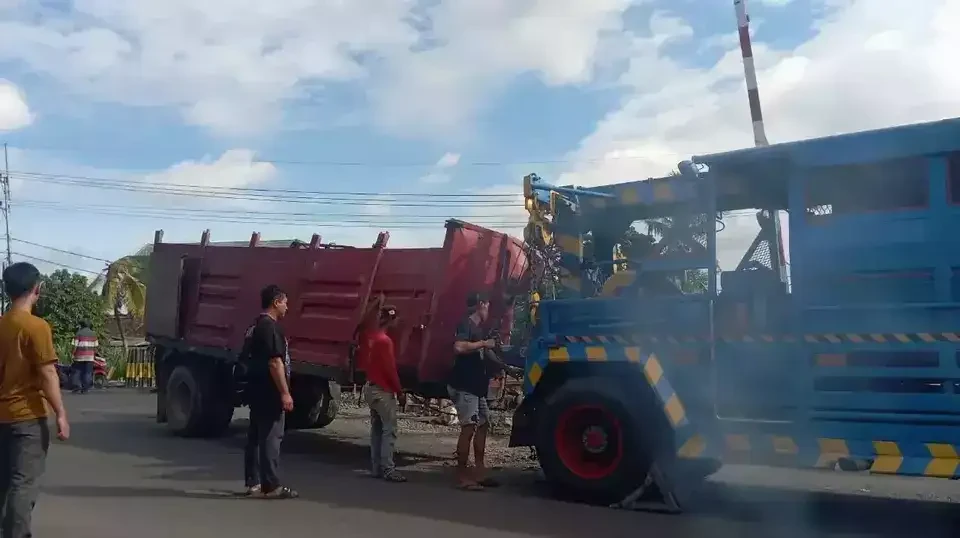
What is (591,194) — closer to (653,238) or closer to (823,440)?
(653,238)

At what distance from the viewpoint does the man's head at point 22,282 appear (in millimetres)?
4871

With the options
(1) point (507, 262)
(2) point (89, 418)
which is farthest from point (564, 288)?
(2) point (89, 418)

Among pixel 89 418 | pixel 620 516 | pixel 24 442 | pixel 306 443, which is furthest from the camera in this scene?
pixel 89 418

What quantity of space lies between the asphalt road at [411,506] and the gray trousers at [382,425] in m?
0.24

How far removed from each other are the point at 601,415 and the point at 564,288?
48.6 inches

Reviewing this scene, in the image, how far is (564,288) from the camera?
792 centimetres

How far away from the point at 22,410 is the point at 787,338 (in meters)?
5.05

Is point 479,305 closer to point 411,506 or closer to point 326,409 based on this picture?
point 411,506

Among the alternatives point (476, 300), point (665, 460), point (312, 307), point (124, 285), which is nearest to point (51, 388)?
point (476, 300)

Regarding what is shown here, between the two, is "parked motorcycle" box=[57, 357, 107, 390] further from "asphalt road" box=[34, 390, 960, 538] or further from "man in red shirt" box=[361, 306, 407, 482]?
"man in red shirt" box=[361, 306, 407, 482]

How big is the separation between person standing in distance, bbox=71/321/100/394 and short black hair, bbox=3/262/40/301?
15.8m

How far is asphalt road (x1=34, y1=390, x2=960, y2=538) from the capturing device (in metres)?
6.29

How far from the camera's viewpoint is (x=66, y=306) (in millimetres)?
26047

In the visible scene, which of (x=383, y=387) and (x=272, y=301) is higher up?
(x=272, y=301)
